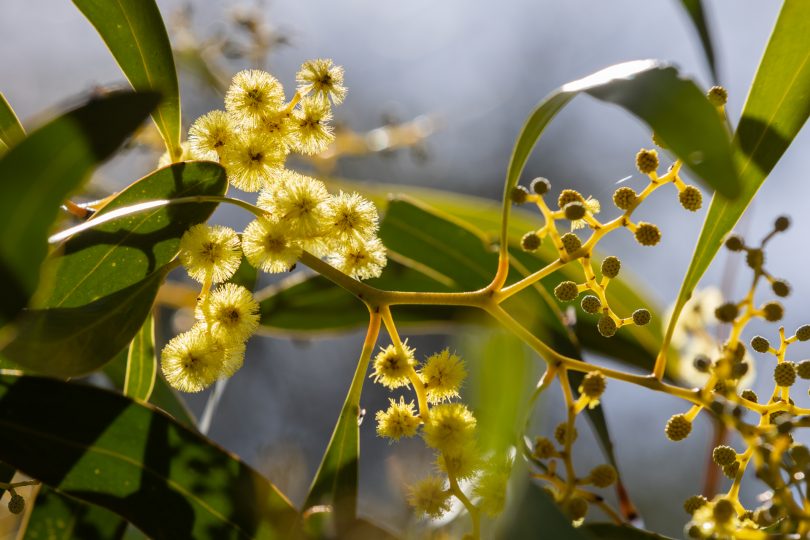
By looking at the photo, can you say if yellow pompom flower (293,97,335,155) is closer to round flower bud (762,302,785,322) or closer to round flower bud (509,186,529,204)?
round flower bud (509,186,529,204)

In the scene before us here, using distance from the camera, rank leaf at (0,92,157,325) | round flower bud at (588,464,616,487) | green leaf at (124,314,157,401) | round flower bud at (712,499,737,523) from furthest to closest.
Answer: green leaf at (124,314,157,401) → round flower bud at (588,464,616,487) → round flower bud at (712,499,737,523) → leaf at (0,92,157,325)

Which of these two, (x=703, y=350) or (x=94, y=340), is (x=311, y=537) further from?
(x=703, y=350)

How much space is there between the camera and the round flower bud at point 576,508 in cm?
91

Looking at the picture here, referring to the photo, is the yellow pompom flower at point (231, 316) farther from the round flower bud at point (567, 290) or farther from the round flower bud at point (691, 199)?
the round flower bud at point (691, 199)

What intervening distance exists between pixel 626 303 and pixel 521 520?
1.40 meters

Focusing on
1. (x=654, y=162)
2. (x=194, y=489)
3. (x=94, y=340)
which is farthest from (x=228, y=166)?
(x=654, y=162)

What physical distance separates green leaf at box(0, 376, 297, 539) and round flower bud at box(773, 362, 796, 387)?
26.4 inches

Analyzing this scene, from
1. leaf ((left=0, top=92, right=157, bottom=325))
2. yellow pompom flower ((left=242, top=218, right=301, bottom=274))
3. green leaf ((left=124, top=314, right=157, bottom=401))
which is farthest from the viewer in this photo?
green leaf ((left=124, top=314, right=157, bottom=401))

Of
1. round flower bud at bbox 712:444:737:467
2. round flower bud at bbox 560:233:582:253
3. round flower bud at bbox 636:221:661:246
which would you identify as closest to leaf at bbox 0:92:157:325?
round flower bud at bbox 560:233:582:253

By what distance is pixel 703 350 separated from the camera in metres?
1.78

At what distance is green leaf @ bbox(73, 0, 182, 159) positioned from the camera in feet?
4.09

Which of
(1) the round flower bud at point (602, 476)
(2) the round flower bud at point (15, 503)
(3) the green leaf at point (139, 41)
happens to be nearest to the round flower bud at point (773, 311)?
(1) the round flower bud at point (602, 476)

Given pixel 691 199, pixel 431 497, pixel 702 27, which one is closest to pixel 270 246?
pixel 431 497

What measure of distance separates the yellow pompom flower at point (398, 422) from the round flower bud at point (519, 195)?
12.5 inches
